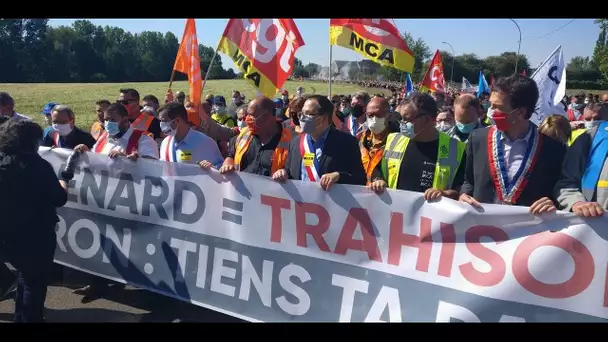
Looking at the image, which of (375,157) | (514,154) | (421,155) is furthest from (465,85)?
(514,154)

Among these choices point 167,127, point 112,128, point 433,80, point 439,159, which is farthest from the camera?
point 433,80

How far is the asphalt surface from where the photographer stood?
4379 mm

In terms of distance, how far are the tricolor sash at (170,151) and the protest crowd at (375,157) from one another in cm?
1

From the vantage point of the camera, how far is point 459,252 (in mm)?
3215

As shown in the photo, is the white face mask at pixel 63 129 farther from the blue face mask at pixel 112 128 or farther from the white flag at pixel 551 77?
the white flag at pixel 551 77

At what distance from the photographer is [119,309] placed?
4547 mm

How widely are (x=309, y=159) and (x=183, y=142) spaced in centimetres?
149

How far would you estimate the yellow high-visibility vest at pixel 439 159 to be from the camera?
3.76 m

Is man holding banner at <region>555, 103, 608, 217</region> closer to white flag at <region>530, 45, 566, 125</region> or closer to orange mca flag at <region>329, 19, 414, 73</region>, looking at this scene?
white flag at <region>530, 45, 566, 125</region>

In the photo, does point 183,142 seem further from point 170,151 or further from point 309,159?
point 309,159

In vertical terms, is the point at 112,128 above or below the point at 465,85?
below

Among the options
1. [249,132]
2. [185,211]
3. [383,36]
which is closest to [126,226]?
[185,211]

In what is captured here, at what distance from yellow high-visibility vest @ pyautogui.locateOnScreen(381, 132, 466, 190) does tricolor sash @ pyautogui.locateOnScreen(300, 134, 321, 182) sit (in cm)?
52
